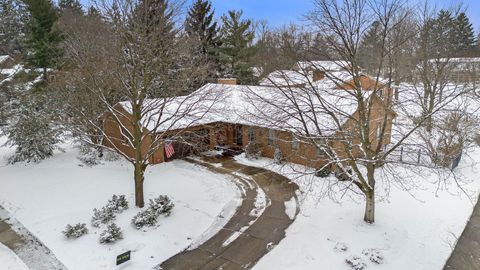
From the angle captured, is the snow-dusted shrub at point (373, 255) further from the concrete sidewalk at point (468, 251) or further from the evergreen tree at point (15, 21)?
the evergreen tree at point (15, 21)

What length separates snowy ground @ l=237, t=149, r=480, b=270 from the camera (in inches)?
366

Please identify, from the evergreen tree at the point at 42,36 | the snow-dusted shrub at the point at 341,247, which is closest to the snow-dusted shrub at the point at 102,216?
the snow-dusted shrub at the point at 341,247

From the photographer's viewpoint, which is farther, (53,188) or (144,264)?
(53,188)

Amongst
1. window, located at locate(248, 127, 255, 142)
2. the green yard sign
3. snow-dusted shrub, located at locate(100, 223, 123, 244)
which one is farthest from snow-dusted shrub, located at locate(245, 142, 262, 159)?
the green yard sign

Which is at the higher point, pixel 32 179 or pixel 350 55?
pixel 350 55

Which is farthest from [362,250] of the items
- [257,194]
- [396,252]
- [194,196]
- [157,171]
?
[157,171]

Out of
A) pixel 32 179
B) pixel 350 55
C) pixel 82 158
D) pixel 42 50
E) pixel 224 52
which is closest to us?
pixel 350 55

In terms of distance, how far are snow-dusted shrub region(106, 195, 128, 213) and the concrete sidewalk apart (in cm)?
1098

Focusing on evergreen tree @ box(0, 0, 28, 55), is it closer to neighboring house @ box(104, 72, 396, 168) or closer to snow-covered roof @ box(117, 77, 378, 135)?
neighboring house @ box(104, 72, 396, 168)

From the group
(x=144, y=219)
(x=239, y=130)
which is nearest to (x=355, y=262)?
(x=144, y=219)

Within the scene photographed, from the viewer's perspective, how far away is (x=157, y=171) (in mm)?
17719

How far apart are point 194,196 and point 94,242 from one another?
187 inches

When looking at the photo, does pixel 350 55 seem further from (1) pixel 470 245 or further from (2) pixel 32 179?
(2) pixel 32 179

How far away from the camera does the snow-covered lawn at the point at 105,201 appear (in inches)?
392
